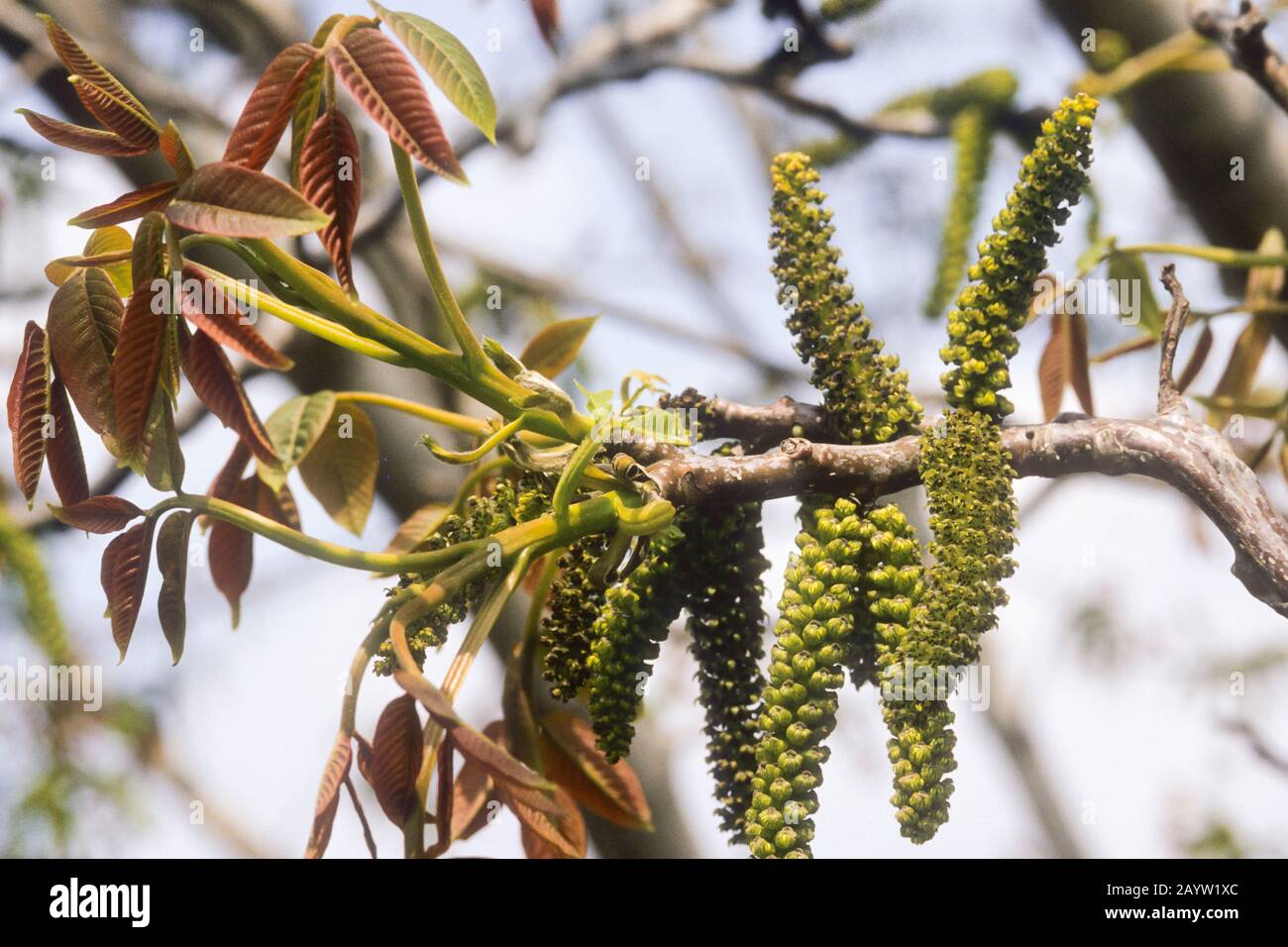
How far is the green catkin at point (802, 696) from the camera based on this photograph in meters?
0.68

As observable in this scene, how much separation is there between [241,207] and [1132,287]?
36.0 inches

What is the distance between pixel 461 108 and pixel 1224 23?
95 centimetres

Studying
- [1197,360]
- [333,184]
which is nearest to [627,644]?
[333,184]

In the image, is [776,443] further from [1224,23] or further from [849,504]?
[1224,23]

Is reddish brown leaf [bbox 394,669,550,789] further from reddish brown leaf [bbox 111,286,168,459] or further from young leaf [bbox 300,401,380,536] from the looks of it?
young leaf [bbox 300,401,380,536]

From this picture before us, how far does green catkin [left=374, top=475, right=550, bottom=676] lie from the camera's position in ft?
2.45

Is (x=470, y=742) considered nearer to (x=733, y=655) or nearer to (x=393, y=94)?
(x=733, y=655)

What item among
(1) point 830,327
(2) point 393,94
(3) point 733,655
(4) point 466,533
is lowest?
(3) point 733,655

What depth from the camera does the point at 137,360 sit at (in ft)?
2.11

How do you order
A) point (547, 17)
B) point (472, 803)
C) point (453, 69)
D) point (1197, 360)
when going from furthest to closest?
point (1197, 360)
point (547, 17)
point (472, 803)
point (453, 69)

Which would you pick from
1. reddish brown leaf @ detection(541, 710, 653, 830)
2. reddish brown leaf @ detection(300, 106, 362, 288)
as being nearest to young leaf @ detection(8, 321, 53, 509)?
reddish brown leaf @ detection(300, 106, 362, 288)

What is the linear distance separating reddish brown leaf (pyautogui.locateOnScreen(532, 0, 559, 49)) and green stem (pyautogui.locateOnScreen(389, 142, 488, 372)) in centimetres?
40
